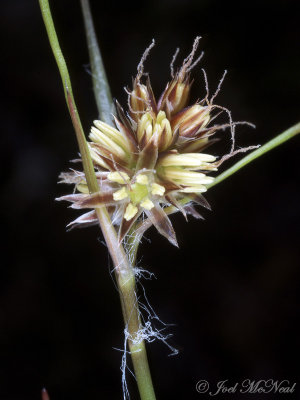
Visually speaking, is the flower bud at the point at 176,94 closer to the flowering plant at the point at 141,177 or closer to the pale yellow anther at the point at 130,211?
the flowering plant at the point at 141,177

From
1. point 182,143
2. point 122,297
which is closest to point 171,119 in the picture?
point 182,143

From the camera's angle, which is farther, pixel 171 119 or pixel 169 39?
pixel 169 39

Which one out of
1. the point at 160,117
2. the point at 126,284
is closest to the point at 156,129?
the point at 160,117

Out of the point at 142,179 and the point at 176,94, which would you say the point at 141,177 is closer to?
the point at 142,179

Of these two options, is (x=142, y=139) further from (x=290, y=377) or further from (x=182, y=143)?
(x=290, y=377)

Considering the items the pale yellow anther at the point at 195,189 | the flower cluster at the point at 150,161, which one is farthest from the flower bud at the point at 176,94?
the pale yellow anther at the point at 195,189

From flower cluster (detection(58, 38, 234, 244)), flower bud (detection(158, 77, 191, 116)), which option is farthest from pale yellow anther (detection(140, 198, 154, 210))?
flower bud (detection(158, 77, 191, 116))

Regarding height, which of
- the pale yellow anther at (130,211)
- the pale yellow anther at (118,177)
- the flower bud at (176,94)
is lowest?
the pale yellow anther at (130,211)
